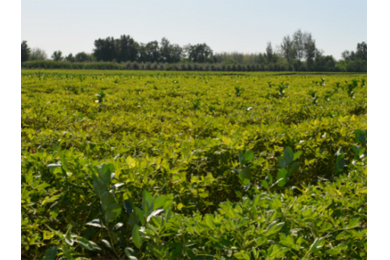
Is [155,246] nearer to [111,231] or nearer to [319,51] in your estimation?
[111,231]

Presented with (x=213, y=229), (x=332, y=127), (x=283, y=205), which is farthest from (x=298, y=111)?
(x=213, y=229)

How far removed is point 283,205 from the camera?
6.00ft

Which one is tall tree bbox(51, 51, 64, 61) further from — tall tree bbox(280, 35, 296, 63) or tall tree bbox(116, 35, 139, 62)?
tall tree bbox(280, 35, 296, 63)

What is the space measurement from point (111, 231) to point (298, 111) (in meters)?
5.17

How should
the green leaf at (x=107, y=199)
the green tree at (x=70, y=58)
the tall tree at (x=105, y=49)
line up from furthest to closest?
the green tree at (x=70, y=58)
the tall tree at (x=105, y=49)
the green leaf at (x=107, y=199)

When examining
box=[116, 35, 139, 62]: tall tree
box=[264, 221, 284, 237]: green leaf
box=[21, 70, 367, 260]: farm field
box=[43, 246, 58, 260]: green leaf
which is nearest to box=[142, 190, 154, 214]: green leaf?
box=[21, 70, 367, 260]: farm field

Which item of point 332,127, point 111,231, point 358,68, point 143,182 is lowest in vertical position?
point 111,231

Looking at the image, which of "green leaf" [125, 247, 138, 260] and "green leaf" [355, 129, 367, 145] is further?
"green leaf" [355, 129, 367, 145]

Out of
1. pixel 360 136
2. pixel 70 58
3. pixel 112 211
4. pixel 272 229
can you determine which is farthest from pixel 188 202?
pixel 70 58

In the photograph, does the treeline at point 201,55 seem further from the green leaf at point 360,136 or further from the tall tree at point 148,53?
the green leaf at point 360,136

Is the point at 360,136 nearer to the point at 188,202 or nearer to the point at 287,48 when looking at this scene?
the point at 188,202

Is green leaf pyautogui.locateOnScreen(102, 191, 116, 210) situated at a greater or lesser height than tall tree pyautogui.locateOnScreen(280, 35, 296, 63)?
lesser

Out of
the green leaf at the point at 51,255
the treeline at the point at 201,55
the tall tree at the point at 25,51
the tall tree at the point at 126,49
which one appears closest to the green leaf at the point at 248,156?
the green leaf at the point at 51,255

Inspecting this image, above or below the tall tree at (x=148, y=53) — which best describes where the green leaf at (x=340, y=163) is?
below
